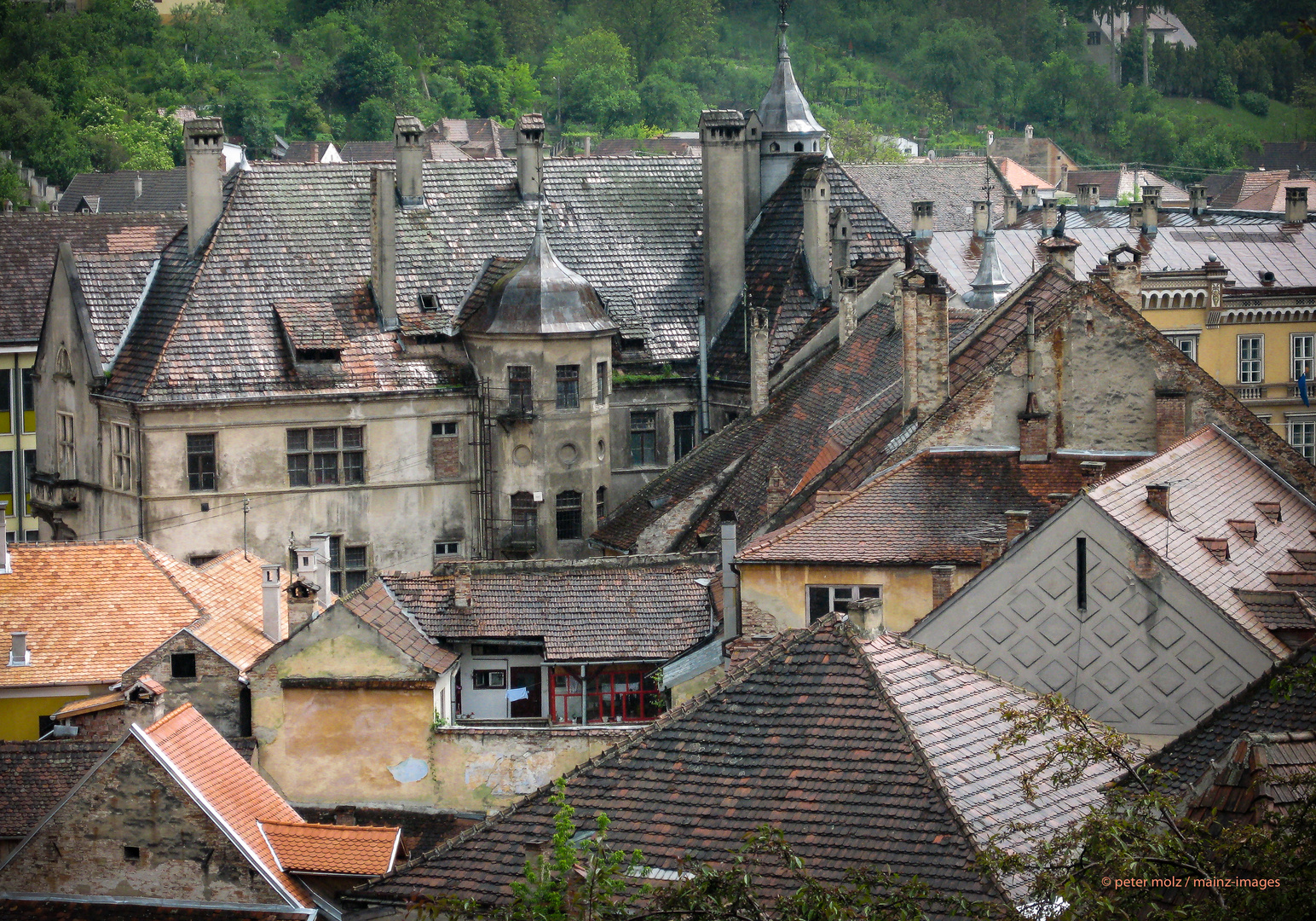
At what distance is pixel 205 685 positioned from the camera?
4159 centimetres

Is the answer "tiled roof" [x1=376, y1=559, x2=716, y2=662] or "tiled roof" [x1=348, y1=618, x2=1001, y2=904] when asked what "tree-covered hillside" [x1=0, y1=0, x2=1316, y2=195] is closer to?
"tiled roof" [x1=376, y1=559, x2=716, y2=662]

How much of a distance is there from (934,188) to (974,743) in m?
93.1

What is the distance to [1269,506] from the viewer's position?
38.7 m

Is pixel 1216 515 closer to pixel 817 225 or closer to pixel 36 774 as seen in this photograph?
pixel 36 774

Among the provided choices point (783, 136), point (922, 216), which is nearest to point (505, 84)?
point (922, 216)

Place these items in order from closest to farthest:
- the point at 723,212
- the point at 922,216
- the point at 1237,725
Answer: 1. the point at 1237,725
2. the point at 723,212
3. the point at 922,216

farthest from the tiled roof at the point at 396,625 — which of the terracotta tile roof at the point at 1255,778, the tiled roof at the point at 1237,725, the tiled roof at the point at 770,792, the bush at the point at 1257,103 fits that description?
the bush at the point at 1257,103

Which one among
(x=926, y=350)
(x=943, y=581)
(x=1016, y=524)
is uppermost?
(x=926, y=350)

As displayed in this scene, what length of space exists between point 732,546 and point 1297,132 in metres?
147

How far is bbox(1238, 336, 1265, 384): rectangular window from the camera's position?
73.8m

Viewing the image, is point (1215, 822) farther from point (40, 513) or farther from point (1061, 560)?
point (40, 513)

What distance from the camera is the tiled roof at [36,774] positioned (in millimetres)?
35469

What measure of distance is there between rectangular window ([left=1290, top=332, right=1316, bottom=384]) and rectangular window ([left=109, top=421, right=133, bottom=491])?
36398mm

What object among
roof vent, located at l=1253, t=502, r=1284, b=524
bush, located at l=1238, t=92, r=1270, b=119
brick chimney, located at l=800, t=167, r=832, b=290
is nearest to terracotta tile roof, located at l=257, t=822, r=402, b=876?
roof vent, located at l=1253, t=502, r=1284, b=524
